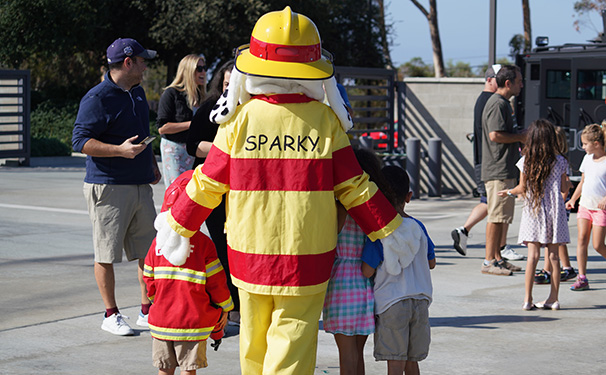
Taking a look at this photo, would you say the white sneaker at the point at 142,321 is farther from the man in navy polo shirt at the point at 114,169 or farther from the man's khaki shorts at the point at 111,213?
the man's khaki shorts at the point at 111,213

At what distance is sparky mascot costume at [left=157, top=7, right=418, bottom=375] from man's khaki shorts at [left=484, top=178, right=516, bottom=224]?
4.25 m

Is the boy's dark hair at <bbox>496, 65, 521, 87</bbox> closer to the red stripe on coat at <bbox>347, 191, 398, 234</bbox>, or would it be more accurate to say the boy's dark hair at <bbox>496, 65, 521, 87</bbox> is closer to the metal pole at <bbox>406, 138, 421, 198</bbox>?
the red stripe on coat at <bbox>347, 191, 398, 234</bbox>

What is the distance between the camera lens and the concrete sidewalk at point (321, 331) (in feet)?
16.1

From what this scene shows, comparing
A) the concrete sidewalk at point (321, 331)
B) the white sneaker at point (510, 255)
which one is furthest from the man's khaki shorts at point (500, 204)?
the white sneaker at point (510, 255)

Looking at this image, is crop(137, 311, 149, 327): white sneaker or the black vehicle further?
the black vehicle

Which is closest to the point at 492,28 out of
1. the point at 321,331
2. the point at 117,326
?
the point at 321,331

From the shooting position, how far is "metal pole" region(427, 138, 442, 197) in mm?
14891

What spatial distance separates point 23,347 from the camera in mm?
5148

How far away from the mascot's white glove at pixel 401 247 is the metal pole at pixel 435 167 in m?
11.1

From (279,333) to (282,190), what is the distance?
0.62 meters

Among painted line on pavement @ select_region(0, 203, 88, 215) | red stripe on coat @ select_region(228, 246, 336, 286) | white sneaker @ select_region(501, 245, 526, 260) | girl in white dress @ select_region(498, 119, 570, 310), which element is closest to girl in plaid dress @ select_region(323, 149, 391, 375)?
red stripe on coat @ select_region(228, 246, 336, 286)

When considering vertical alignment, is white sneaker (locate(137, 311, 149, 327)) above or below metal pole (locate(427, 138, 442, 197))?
below

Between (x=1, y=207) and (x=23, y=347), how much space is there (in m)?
7.20

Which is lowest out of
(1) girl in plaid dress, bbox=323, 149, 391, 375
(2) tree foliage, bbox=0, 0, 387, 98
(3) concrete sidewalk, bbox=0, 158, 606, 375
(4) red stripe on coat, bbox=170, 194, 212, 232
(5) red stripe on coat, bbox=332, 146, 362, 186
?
(3) concrete sidewalk, bbox=0, 158, 606, 375
